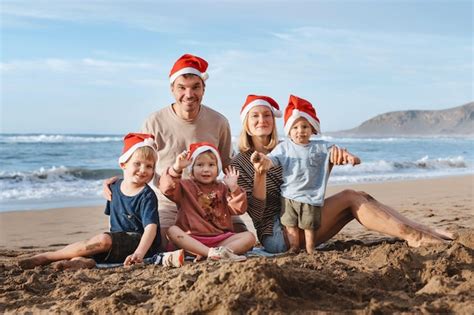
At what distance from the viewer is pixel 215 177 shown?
18.0 ft

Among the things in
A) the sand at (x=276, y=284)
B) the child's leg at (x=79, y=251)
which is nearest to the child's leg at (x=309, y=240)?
the sand at (x=276, y=284)

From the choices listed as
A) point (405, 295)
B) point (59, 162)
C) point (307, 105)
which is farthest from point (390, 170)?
point (405, 295)

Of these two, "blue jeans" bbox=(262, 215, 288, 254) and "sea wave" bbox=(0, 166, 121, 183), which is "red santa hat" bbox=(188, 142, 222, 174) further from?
"sea wave" bbox=(0, 166, 121, 183)

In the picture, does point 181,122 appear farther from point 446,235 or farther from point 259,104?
point 446,235

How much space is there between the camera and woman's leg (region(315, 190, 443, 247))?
5.38 metres

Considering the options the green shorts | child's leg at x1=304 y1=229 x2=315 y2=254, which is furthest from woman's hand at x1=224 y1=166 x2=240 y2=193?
child's leg at x1=304 y1=229 x2=315 y2=254

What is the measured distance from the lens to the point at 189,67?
228 inches

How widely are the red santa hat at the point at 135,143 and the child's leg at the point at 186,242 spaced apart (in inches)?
29.3

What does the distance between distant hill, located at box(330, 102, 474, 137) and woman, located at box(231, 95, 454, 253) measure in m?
47.4

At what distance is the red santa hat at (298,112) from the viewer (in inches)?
221

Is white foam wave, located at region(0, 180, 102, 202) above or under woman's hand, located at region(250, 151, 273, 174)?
under

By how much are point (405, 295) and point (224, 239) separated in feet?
6.44

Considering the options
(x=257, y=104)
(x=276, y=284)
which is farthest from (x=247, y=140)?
(x=276, y=284)

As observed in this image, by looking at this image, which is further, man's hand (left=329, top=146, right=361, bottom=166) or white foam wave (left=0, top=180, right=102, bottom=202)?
white foam wave (left=0, top=180, right=102, bottom=202)
